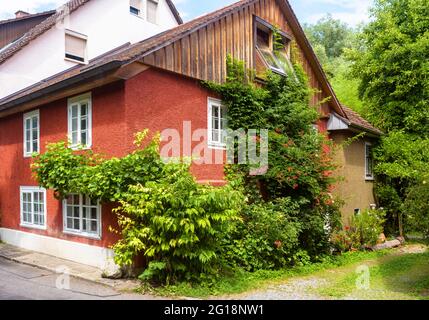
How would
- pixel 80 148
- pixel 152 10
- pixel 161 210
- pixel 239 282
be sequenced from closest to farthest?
pixel 161 210, pixel 239 282, pixel 80 148, pixel 152 10

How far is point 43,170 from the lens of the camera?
964cm

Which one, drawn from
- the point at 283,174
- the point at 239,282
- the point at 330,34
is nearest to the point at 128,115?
the point at 239,282

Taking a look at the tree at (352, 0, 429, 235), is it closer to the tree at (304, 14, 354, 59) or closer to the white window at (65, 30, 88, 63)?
the white window at (65, 30, 88, 63)

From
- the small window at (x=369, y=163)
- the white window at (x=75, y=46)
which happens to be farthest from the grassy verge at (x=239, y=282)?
the white window at (x=75, y=46)

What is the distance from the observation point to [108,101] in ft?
31.1

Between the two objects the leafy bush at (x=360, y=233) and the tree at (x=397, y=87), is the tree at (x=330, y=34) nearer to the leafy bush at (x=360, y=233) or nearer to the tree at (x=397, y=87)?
the tree at (x=397, y=87)

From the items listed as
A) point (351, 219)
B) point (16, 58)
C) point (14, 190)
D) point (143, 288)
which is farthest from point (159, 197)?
point (16, 58)

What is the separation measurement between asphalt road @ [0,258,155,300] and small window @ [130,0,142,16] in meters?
10.1

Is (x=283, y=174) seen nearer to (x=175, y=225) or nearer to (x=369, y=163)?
(x=175, y=225)

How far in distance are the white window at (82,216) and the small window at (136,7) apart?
7.98m

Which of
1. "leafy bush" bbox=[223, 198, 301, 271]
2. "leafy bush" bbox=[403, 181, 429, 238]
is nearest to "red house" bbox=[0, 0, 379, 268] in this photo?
"leafy bush" bbox=[223, 198, 301, 271]

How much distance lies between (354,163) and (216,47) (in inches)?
337

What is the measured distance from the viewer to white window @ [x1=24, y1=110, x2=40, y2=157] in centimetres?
1228
